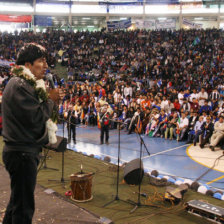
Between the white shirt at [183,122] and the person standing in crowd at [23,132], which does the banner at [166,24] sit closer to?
the white shirt at [183,122]

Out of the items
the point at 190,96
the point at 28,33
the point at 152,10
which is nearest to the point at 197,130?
the point at 190,96

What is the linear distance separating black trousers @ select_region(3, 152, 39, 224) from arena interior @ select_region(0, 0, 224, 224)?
0.21 m

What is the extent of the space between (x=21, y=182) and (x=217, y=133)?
302 inches

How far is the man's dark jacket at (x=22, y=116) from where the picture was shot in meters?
1.69

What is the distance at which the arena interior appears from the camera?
12.4 ft

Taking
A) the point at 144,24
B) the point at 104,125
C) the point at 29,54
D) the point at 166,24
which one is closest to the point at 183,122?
the point at 104,125

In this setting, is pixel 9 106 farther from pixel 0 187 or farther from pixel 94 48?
pixel 94 48

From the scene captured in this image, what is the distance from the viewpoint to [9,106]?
173cm

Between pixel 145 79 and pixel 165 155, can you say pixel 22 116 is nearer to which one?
pixel 165 155

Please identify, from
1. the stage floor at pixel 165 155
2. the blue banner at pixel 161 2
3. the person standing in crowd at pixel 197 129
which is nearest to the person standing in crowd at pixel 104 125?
the stage floor at pixel 165 155

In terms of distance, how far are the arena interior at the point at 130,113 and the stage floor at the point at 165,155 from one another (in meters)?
0.03

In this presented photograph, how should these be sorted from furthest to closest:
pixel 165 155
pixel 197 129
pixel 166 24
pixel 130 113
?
pixel 166 24 → pixel 130 113 → pixel 197 129 → pixel 165 155

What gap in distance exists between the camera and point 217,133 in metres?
8.35

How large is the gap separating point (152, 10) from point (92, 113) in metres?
24.2
